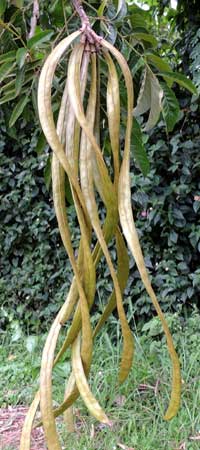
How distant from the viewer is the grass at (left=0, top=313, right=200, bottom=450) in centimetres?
215

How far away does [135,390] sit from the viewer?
8.11 feet

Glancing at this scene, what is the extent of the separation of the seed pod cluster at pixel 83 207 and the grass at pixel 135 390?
1.62 metres

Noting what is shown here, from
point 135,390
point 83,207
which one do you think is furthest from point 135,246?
point 135,390

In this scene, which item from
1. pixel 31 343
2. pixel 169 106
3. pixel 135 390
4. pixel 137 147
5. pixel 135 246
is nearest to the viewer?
pixel 135 246

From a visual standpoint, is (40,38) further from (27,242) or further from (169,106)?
(27,242)

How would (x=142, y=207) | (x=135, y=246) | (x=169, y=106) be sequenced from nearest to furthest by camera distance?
(x=135, y=246) < (x=169, y=106) < (x=142, y=207)

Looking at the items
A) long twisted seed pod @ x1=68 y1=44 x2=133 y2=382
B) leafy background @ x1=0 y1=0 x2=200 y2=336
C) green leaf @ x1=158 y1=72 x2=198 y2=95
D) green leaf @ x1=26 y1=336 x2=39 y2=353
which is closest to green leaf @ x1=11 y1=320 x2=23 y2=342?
leafy background @ x1=0 y1=0 x2=200 y2=336

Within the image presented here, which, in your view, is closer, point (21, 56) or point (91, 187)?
point (91, 187)

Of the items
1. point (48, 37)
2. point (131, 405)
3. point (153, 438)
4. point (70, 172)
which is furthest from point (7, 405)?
point (70, 172)

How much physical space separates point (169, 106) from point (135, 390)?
5.53 feet

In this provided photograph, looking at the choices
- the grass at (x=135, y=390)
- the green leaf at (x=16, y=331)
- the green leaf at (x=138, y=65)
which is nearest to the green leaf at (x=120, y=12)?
the green leaf at (x=138, y=65)

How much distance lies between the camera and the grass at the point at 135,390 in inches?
84.8

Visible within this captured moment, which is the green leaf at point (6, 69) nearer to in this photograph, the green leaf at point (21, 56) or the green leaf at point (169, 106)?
the green leaf at point (21, 56)

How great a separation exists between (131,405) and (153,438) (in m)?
0.28
